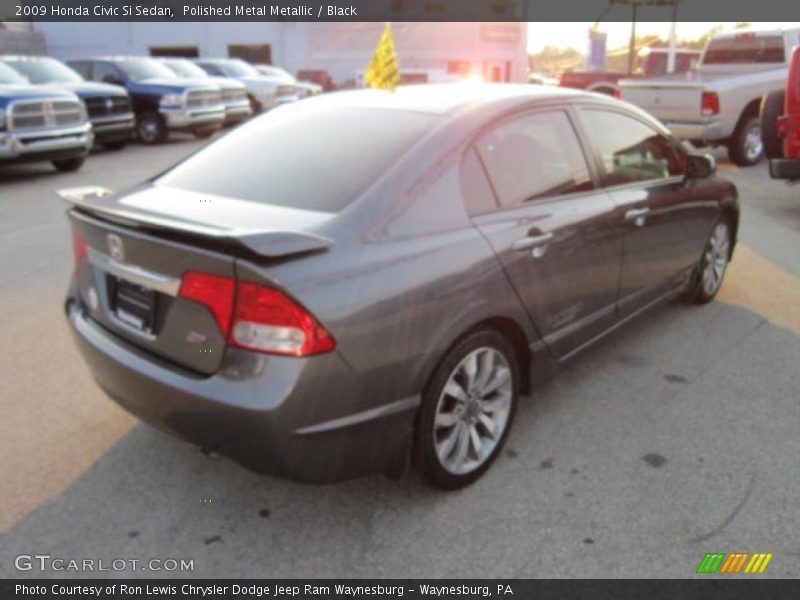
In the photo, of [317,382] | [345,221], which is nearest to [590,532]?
[317,382]

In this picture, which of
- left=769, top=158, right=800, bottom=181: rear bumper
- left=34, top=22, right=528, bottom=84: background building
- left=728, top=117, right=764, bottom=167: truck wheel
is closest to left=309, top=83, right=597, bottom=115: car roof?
left=769, top=158, right=800, bottom=181: rear bumper

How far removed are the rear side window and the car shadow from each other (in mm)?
1173

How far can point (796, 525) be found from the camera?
2662 millimetres

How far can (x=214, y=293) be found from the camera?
2.28 meters

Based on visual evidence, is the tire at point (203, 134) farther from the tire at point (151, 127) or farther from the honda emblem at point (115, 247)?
the honda emblem at point (115, 247)

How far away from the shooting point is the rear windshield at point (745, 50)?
11.8 metres

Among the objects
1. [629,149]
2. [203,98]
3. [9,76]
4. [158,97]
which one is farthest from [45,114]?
[629,149]

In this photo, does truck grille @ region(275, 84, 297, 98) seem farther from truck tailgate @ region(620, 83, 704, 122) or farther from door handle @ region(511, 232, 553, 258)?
door handle @ region(511, 232, 553, 258)

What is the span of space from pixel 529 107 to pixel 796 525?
2140 millimetres

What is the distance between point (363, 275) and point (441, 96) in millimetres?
1389

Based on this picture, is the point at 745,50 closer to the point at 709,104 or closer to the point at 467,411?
the point at 709,104

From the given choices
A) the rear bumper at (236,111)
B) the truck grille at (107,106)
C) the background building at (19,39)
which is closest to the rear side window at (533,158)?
the truck grille at (107,106)

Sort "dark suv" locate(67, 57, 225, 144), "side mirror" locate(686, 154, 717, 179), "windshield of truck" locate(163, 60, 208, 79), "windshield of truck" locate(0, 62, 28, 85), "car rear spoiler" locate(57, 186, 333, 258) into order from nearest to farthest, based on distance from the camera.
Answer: "car rear spoiler" locate(57, 186, 333, 258)
"side mirror" locate(686, 154, 717, 179)
"windshield of truck" locate(0, 62, 28, 85)
"dark suv" locate(67, 57, 225, 144)
"windshield of truck" locate(163, 60, 208, 79)

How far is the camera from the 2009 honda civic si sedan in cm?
227
